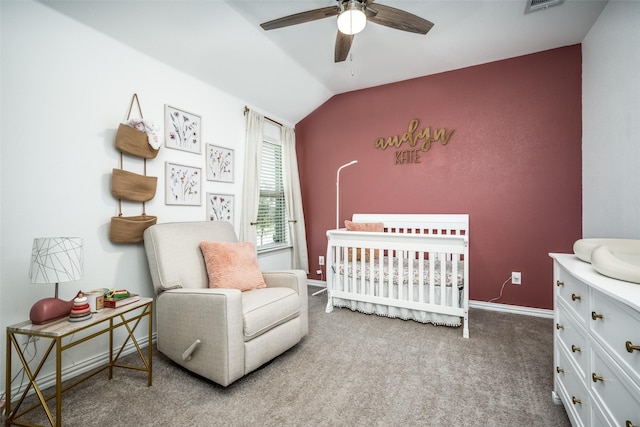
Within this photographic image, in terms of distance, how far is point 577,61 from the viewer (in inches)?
101

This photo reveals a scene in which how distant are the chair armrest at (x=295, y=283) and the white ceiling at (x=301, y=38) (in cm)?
185

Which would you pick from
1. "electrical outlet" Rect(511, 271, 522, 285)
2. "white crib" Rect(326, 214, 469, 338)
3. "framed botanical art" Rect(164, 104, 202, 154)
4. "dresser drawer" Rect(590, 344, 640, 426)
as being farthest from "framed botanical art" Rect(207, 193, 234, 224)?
"electrical outlet" Rect(511, 271, 522, 285)

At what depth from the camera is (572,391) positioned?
121 centimetres

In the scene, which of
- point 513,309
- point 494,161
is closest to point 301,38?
point 494,161

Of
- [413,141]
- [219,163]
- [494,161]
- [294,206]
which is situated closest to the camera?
[219,163]

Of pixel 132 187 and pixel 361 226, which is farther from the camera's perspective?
pixel 361 226

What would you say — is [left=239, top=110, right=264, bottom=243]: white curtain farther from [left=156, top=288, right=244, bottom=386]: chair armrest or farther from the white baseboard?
the white baseboard

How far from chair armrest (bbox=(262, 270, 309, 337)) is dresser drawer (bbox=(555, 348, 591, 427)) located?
1423 mm

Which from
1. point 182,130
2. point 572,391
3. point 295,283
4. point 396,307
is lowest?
point 396,307

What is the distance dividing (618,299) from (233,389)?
1.68 meters

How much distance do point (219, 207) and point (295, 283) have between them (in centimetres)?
116

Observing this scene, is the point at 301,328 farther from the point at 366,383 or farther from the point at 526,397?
the point at 526,397

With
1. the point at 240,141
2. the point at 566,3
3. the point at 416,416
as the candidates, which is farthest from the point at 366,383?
the point at 566,3

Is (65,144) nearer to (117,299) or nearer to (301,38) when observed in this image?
(117,299)
